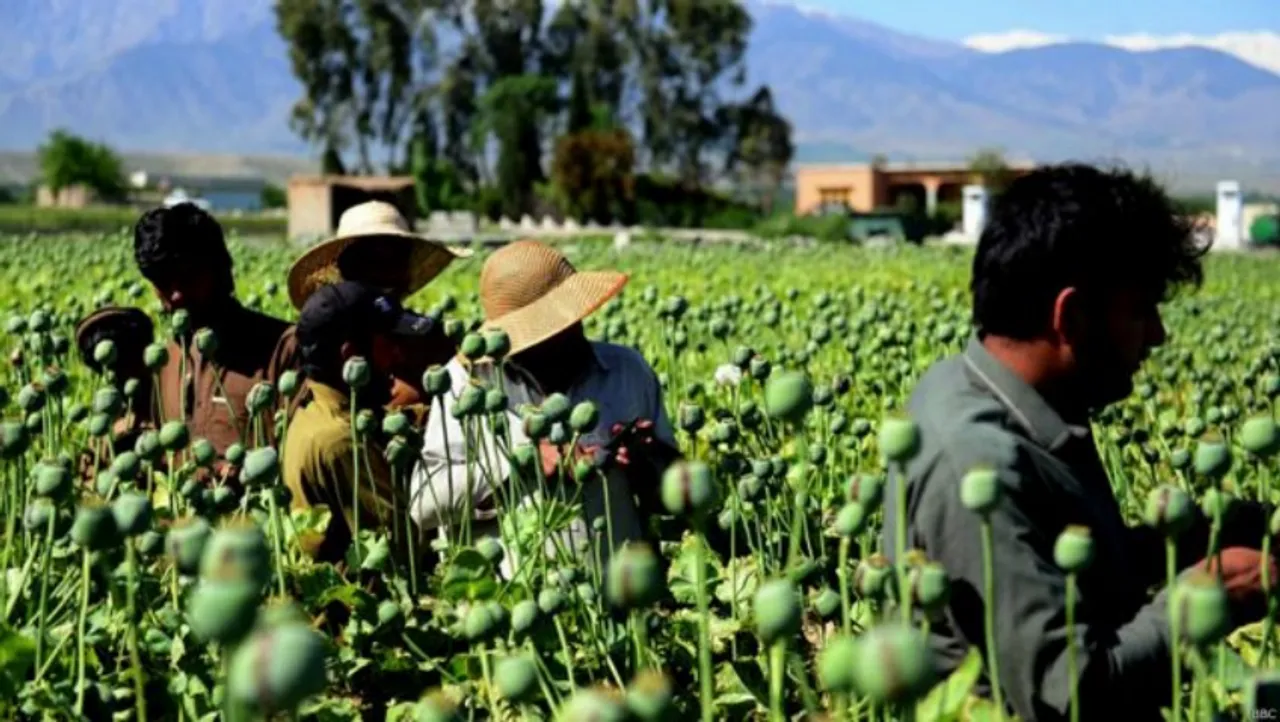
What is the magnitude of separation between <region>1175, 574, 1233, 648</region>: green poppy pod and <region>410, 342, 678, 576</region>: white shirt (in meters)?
1.97

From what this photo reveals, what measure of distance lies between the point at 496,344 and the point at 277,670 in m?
2.19

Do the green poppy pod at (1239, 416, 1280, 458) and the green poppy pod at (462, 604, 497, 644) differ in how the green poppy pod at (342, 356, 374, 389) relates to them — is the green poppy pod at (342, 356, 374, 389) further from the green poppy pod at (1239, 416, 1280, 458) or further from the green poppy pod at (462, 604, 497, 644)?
the green poppy pod at (1239, 416, 1280, 458)

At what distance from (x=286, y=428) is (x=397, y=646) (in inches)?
35.7

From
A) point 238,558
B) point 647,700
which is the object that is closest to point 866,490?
point 647,700

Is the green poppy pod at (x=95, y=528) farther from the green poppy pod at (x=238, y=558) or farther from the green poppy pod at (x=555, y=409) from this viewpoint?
the green poppy pod at (x=555, y=409)

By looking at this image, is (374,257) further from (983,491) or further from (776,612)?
(776,612)

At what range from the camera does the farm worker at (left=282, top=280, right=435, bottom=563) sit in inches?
155

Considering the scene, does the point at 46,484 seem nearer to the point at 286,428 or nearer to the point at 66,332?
the point at 286,428

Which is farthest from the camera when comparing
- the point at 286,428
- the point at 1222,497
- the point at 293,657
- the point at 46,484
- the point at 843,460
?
the point at 843,460

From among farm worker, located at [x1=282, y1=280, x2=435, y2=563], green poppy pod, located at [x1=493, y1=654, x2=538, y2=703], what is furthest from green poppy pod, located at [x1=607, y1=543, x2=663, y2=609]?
farm worker, located at [x1=282, y1=280, x2=435, y2=563]

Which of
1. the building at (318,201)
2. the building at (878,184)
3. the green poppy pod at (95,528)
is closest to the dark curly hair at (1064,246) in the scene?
the green poppy pod at (95,528)

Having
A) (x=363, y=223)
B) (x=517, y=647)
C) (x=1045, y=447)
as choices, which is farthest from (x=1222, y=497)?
(x=363, y=223)

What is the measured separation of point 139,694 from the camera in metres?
2.10

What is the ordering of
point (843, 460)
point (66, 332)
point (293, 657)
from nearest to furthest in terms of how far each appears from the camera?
1. point (293, 657)
2. point (843, 460)
3. point (66, 332)
